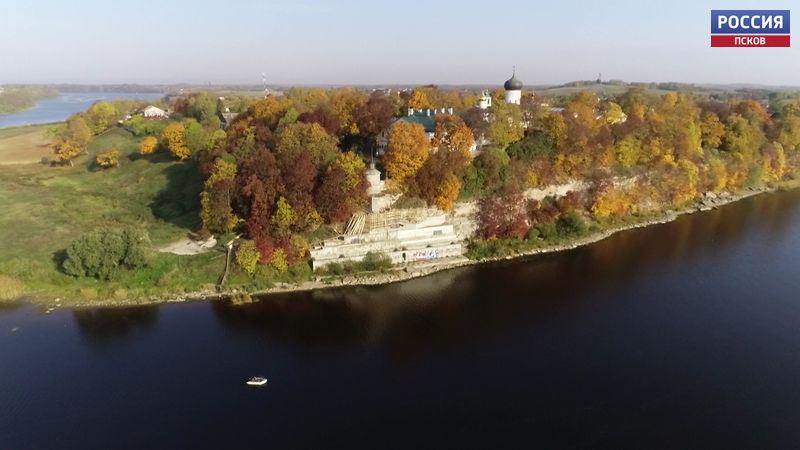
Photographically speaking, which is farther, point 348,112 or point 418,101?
point 418,101

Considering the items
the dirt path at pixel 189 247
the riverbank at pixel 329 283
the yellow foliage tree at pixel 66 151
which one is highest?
the yellow foliage tree at pixel 66 151

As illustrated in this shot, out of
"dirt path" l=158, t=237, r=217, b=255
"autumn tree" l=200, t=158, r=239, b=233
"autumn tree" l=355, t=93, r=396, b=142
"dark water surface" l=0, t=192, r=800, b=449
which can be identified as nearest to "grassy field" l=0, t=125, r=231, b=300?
"dirt path" l=158, t=237, r=217, b=255

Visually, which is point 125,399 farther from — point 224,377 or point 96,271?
point 96,271

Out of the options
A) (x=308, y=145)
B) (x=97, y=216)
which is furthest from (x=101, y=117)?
(x=308, y=145)

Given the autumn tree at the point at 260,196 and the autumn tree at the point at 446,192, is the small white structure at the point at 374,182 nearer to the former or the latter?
the autumn tree at the point at 446,192

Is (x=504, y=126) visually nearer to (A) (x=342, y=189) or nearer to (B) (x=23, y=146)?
(A) (x=342, y=189)

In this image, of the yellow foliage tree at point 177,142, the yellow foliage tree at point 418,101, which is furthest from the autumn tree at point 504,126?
the yellow foliage tree at point 177,142
